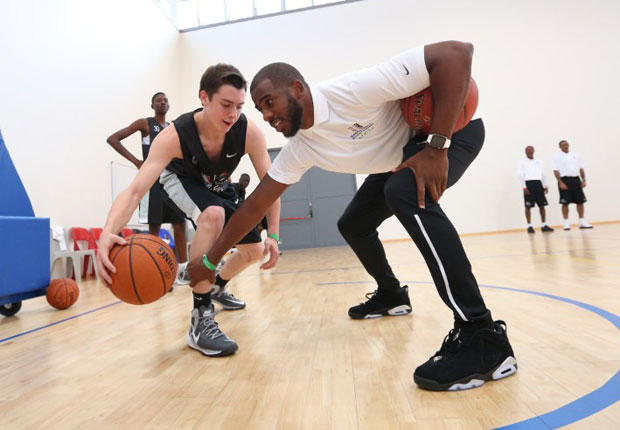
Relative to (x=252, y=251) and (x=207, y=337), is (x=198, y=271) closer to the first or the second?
(x=207, y=337)

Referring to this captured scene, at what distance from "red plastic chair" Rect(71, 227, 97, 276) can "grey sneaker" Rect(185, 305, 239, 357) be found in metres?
4.65

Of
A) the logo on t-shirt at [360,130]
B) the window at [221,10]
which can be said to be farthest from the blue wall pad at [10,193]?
the window at [221,10]

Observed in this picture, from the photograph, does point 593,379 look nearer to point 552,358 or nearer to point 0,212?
point 552,358

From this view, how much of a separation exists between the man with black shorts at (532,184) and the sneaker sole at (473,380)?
8.03m

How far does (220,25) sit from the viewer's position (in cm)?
1022

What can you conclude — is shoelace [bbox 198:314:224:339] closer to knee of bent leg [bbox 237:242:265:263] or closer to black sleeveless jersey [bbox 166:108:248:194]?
knee of bent leg [bbox 237:242:265:263]

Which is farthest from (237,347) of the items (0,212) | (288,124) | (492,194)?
(492,194)

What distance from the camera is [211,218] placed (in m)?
2.02

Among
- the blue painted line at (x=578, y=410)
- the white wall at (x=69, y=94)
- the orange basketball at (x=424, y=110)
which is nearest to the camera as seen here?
the blue painted line at (x=578, y=410)

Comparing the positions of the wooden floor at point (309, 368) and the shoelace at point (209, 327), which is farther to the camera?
the shoelace at point (209, 327)

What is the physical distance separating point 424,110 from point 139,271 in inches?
47.2

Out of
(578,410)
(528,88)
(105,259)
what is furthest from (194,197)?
(528,88)

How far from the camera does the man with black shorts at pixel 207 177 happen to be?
170cm

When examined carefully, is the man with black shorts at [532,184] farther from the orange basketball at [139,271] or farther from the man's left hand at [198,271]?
the orange basketball at [139,271]
